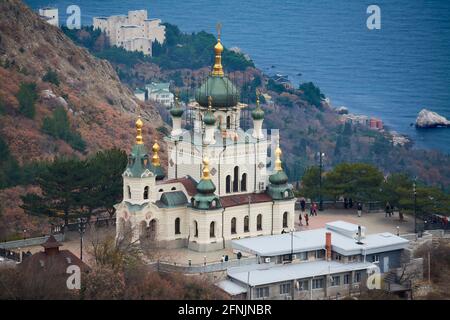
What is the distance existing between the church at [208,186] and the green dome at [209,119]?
4 cm

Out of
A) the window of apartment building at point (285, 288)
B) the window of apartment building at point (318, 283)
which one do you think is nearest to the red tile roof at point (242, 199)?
the window of apartment building at point (285, 288)

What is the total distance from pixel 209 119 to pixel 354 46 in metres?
71.6

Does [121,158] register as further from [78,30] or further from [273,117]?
[78,30]

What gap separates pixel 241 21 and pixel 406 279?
92695 millimetres

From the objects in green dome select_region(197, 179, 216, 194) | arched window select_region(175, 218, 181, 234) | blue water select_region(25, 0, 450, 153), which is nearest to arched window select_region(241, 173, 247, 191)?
green dome select_region(197, 179, 216, 194)

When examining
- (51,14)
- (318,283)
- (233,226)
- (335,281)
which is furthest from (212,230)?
(51,14)

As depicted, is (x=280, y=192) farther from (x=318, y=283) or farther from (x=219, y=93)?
(x=318, y=283)

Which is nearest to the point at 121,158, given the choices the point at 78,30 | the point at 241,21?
the point at 78,30

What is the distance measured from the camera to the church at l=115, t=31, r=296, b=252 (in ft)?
166

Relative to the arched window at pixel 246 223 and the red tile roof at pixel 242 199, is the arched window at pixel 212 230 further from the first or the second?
the arched window at pixel 246 223

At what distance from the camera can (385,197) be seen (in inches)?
2202

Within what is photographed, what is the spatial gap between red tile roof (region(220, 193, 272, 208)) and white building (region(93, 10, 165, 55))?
75683 millimetres
